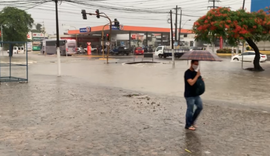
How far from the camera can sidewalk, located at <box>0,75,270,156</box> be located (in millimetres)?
4676

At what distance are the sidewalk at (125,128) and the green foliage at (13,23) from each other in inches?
1561

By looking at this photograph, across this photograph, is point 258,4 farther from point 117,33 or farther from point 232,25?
point 117,33

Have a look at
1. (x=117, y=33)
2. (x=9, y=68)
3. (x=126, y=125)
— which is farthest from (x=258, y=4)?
(x=126, y=125)

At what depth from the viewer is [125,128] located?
233 inches

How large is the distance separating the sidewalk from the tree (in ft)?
35.2

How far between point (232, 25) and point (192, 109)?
14369mm

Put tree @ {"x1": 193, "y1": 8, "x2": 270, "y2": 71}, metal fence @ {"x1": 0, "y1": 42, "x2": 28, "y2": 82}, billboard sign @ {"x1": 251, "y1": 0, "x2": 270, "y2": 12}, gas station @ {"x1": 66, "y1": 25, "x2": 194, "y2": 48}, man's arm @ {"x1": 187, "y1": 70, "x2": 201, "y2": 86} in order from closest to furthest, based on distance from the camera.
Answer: man's arm @ {"x1": 187, "y1": 70, "x2": 201, "y2": 86}, metal fence @ {"x1": 0, "y1": 42, "x2": 28, "y2": 82}, tree @ {"x1": 193, "y1": 8, "x2": 270, "y2": 71}, billboard sign @ {"x1": 251, "y1": 0, "x2": 270, "y2": 12}, gas station @ {"x1": 66, "y1": 25, "x2": 194, "y2": 48}

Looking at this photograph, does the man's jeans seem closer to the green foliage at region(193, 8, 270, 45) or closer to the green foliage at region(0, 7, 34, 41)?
the green foliage at region(193, 8, 270, 45)

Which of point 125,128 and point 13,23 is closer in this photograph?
point 125,128

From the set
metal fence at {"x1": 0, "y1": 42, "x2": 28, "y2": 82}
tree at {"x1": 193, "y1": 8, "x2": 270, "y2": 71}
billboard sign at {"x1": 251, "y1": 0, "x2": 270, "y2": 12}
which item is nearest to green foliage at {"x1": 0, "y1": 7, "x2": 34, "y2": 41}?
metal fence at {"x1": 0, "y1": 42, "x2": 28, "y2": 82}

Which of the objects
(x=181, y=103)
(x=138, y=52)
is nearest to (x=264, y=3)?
(x=138, y=52)

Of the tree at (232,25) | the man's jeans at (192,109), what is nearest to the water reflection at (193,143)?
the man's jeans at (192,109)

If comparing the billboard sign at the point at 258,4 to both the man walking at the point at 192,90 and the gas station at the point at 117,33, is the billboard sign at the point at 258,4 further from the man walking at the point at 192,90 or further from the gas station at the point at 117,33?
the man walking at the point at 192,90

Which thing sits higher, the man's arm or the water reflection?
the man's arm
